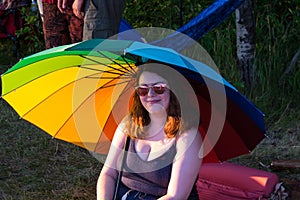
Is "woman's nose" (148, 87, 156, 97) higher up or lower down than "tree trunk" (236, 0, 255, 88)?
higher up

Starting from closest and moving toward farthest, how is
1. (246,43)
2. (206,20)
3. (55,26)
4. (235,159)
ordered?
(55,26) < (206,20) < (235,159) < (246,43)

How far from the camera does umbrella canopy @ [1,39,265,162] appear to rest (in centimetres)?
231

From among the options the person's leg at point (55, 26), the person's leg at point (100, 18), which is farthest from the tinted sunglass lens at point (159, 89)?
the person's leg at point (55, 26)

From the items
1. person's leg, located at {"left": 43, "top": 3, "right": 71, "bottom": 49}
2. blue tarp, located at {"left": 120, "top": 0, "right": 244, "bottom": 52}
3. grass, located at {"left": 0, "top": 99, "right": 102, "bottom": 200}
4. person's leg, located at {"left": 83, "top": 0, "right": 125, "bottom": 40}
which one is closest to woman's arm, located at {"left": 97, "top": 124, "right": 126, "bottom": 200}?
person's leg, located at {"left": 83, "top": 0, "right": 125, "bottom": 40}

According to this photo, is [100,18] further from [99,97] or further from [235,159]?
[235,159]

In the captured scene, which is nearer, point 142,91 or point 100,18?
point 142,91

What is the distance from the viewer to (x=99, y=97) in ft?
9.03

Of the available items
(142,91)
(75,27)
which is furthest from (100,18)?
(142,91)

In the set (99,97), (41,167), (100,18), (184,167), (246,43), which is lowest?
(41,167)

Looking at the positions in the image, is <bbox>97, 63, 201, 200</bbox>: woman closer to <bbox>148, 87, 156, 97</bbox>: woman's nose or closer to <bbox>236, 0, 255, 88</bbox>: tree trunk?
<bbox>148, 87, 156, 97</bbox>: woman's nose

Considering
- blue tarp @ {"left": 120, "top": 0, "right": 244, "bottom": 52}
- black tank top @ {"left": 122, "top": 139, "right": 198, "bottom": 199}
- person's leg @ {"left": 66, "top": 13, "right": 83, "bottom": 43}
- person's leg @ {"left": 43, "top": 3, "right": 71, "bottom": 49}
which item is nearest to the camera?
black tank top @ {"left": 122, "top": 139, "right": 198, "bottom": 199}

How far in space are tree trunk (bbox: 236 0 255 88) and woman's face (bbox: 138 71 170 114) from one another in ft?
9.28

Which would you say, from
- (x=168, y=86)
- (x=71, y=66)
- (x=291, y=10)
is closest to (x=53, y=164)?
(x=71, y=66)

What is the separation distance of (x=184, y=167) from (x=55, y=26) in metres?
1.83
